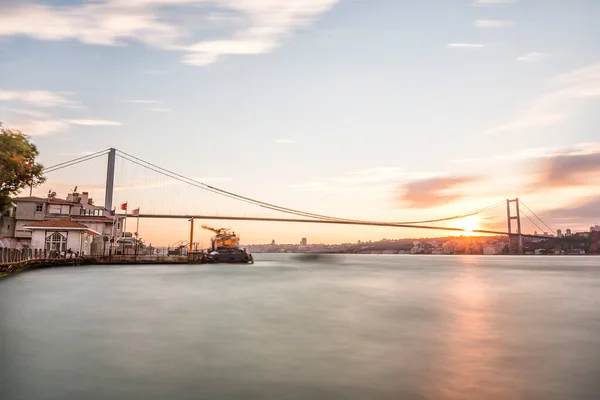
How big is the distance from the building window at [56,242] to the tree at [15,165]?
2508cm

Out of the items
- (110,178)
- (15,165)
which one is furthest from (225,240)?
(15,165)

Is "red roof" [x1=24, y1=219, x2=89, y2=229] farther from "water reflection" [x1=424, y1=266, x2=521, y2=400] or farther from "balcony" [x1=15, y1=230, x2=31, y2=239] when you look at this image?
"water reflection" [x1=424, y1=266, x2=521, y2=400]

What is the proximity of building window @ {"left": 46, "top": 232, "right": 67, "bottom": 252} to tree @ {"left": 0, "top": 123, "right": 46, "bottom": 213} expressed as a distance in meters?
25.1

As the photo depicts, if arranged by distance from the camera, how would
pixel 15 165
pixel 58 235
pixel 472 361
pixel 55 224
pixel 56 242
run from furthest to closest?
pixel 56 242, pixel 58 235, pixel 55 224, pixel 15 165, pixel 472 361

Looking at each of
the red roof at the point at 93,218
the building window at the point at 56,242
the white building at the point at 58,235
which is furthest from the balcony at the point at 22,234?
the red roof at the point at 93,218

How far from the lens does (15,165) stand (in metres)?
37.7

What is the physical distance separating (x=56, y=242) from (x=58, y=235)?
1.18 metres

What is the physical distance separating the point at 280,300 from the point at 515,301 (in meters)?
16.8

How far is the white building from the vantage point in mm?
65625

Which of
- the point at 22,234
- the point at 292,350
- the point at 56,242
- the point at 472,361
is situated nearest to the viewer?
the point at 472,361

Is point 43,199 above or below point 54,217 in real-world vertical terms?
above

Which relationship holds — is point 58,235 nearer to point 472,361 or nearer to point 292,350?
point 292,350

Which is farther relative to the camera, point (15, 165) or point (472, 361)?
point (15, 165)

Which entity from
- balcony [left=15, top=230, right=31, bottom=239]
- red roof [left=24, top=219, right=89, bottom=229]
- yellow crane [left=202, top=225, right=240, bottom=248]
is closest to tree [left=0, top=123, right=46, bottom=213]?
red roof [left=24, top=219, right=89, bottom=229]
